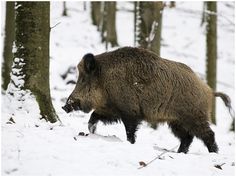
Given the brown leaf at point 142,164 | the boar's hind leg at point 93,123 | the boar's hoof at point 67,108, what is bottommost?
the boar's hind leg at point 93,123

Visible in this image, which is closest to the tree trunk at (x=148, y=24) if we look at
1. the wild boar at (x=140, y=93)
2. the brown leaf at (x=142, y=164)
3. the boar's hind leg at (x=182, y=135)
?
the wild boar at (x=140, y=93)

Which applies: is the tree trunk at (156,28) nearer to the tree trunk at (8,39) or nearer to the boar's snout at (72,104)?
the tree trunk at (8,39)

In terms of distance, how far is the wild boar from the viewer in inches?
273

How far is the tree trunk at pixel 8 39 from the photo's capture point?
40.7 feet

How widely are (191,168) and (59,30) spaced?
21.0m

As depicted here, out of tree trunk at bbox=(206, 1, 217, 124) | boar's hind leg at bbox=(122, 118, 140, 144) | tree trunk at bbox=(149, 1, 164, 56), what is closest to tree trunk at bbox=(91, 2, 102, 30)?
tree trunk at bbox=(206, 1, 217, 124)

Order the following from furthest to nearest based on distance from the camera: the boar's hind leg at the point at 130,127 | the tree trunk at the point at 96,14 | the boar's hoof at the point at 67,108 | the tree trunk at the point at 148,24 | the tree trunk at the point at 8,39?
the tree trunk at the point at 96,14 → the tree trunk at the point at 8,39 → the tree trunk at the point at 148,24 → the boar's hoof at the point at 67,108 → the boar's hind leg at the point at 130,127

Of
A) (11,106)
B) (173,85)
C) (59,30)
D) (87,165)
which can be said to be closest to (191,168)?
(87,165)

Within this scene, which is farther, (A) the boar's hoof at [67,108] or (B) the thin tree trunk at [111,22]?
(B) the thin tree trunk at [111,22]

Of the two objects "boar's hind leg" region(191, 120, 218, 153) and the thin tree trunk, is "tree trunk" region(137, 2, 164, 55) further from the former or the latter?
the thin tree trunk

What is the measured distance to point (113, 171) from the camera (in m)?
4.67

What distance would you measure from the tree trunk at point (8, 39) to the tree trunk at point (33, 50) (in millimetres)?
5386

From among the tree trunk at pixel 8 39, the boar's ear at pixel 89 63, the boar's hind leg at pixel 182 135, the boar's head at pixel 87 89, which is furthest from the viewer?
the tree trunk at pixel 8 39

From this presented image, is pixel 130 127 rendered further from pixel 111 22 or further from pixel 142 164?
pixel 111 22
